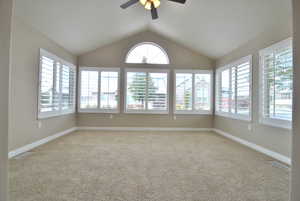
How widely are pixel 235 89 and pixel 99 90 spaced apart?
4.19 m

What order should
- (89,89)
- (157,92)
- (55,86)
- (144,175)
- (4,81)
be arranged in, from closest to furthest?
(4,81) → (144,175) → (55,86) → (89,89) → (157,92)

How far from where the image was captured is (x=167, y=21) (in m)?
4.89

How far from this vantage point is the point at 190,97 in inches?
241

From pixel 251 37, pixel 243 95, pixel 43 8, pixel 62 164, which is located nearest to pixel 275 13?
pixel 251 37

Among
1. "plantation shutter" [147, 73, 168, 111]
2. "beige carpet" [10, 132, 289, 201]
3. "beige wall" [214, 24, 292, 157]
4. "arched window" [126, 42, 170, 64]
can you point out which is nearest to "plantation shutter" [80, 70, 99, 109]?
"arched window" [126, 42, 170, 64]

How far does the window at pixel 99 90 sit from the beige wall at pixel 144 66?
20 cm

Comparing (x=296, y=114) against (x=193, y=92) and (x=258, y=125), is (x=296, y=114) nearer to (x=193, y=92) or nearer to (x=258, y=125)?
(x=258, y=125)

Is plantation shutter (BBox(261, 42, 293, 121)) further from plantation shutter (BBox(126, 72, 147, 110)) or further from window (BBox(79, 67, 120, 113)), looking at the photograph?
window (BBox(79, 67, 120, 113))

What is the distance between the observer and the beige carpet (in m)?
1.89

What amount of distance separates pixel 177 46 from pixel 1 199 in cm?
591

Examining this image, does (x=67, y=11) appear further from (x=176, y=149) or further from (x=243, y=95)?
(x=243, y=95)

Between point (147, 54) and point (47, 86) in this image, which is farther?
point (147, 54)

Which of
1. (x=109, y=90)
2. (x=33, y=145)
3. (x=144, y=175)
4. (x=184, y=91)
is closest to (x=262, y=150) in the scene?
(x=144, y=175)

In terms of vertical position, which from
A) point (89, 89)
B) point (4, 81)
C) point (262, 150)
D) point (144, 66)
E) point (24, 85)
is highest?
point (144, 66)
